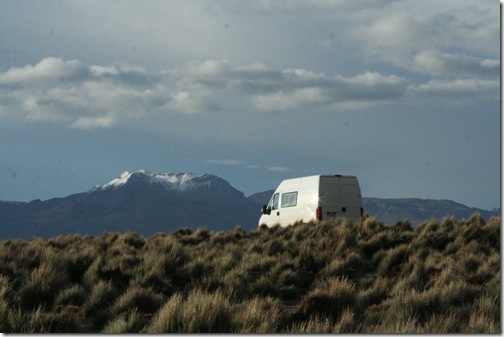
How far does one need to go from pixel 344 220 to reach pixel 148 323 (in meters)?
14.5

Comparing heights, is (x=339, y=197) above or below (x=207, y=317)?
above

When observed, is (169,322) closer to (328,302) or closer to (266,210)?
(328,302)

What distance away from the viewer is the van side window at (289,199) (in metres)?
26.6

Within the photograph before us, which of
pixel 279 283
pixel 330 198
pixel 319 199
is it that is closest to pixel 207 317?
pixel 279 283

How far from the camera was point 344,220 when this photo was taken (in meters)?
23.8

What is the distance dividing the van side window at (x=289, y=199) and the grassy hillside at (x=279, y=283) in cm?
245

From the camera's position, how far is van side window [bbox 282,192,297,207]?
Answer: 26609 millimetres

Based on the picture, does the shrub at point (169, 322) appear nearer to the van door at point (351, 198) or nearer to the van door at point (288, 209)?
the van door at point (351, 198)

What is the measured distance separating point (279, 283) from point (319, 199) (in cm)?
1057

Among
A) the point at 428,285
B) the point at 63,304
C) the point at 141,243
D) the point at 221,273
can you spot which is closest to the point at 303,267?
the point at 221,273

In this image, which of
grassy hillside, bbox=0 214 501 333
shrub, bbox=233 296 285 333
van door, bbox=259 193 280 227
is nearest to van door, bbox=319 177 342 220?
→ grassy hillside, bbox=0 214 501 333

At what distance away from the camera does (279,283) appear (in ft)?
48.6

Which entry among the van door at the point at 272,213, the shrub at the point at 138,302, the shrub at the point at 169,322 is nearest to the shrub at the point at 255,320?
the shrub at the point at 169,322

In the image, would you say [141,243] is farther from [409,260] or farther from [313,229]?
[409,260]
